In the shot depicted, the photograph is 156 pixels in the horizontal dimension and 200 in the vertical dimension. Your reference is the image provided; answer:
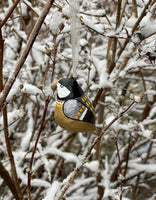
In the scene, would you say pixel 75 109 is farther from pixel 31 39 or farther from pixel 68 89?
pixel 31 39

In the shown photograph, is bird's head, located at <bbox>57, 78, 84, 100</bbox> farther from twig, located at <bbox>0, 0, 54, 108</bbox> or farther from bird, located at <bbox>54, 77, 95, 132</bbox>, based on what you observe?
twig, located at <bbox>0, 0, 54, 108</bbox>

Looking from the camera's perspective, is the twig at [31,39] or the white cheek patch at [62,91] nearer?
the twig at [31,39]

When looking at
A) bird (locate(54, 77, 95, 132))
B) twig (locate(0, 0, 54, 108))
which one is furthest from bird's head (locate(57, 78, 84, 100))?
twig (locate(0, 0, 54, 108))

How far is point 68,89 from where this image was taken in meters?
0.63

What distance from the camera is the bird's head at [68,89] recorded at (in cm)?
62

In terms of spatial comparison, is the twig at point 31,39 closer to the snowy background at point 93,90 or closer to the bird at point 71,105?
the snowy background at point 93,90

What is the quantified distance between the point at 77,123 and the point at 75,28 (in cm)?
30

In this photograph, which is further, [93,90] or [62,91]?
[93,90]

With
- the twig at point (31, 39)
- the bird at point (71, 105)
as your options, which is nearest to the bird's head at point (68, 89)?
the bird at point (71, 105)

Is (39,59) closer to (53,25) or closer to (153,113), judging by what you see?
(153,113)

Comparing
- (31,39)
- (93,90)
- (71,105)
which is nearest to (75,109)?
(71,105)

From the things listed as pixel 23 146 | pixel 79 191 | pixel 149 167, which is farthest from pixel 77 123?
pixel 79 191

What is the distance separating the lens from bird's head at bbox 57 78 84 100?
0.62 meters

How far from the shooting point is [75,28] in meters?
0.45
